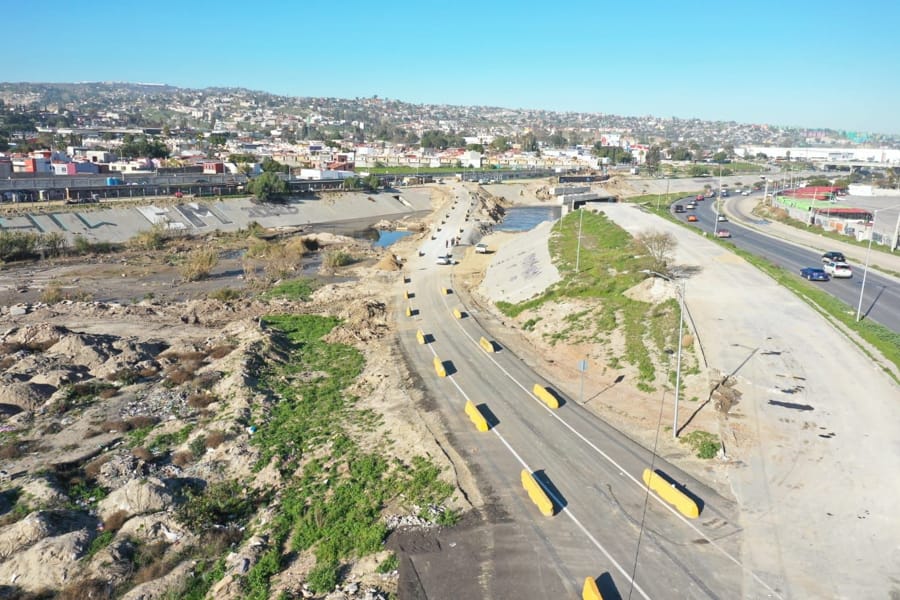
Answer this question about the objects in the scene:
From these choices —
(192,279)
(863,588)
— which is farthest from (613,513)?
(192,279)

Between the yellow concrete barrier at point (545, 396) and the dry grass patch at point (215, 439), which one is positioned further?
the yellow concrete barrier at point (545, 396)

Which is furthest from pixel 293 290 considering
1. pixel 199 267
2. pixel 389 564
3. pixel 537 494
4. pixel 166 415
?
pixel 389 564

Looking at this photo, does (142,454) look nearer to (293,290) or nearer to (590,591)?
(590,591)

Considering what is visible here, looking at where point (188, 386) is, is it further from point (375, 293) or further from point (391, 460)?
point (375, 293)

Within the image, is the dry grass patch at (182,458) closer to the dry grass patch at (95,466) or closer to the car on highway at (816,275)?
the dry grass patch at (95,466)

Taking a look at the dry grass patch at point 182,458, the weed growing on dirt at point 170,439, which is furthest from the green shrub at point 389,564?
the weed growing on dirt at point 170,439

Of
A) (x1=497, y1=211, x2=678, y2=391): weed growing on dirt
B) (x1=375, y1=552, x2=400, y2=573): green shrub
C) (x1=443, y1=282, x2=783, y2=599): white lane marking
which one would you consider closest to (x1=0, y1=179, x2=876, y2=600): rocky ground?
(x1=375, y1=552, x2=400, y2=573): green shrub
